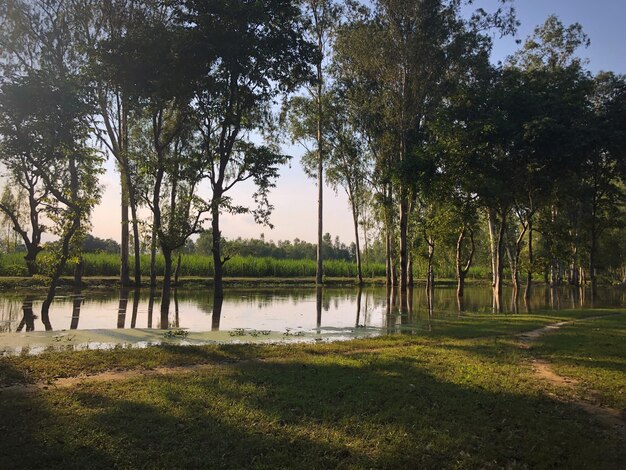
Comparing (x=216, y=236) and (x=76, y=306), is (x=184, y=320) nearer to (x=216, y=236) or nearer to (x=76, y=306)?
(x=216, y=236)

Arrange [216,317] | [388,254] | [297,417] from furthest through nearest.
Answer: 1. [388,254]
2. [216,317]
3. [297,417]

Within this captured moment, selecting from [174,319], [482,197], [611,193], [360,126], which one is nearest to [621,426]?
[174,319]

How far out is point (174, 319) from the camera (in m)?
18.9

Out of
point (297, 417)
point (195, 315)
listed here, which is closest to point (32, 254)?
point (195, 315)

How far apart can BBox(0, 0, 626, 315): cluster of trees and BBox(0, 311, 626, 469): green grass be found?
8.21 meters

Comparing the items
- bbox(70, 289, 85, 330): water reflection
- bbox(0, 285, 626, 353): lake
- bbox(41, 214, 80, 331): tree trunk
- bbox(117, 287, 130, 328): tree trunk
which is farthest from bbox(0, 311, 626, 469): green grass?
bbox(117, 287, 130, 328): tree trunk

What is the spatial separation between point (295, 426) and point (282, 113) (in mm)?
30880

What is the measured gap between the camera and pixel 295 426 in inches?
231

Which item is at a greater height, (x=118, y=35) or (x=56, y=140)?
(x=118, y=35)

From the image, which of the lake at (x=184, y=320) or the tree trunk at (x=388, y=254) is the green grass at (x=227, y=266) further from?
the lake at (x=184, y=320)

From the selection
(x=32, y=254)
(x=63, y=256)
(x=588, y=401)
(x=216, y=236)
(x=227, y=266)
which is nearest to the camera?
(x=588, y=401)

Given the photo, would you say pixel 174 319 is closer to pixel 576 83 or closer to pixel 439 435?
pixel 439 435

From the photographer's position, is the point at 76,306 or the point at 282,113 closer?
the point at 76,306

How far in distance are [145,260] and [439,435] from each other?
153 ft
